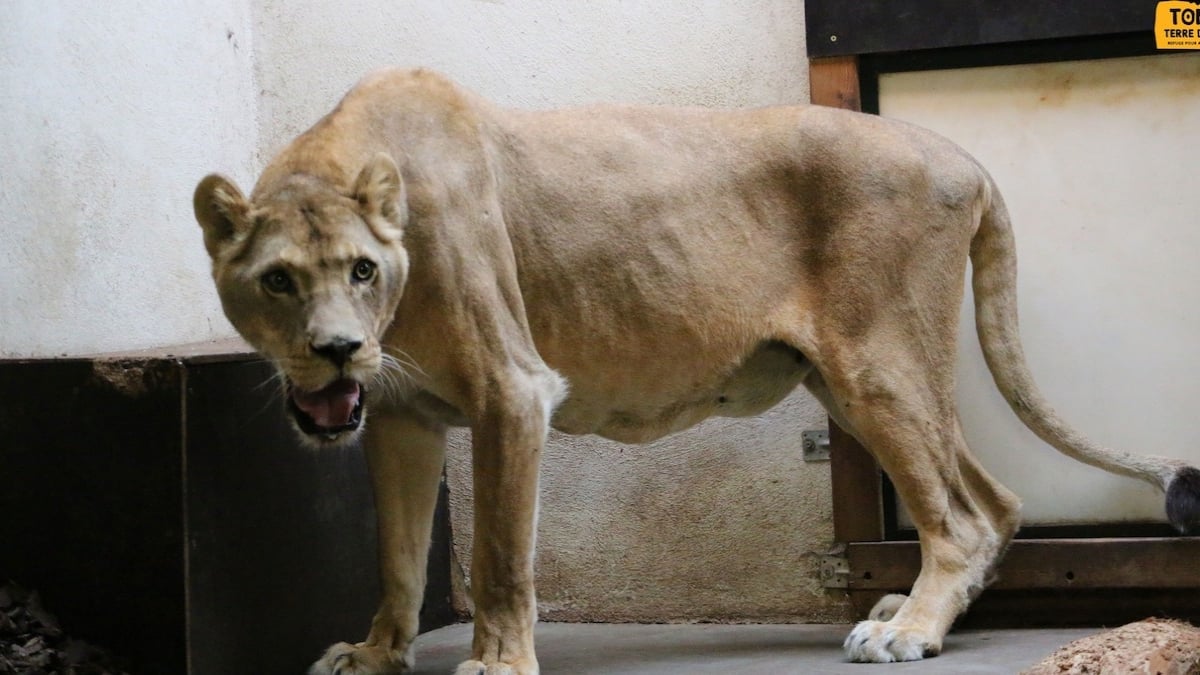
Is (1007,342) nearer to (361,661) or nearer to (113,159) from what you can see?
(361,661)

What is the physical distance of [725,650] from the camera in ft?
14.8

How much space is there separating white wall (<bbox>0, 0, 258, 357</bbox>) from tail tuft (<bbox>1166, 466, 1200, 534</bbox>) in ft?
10.7

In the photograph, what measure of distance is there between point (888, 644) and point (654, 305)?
3.92 ft

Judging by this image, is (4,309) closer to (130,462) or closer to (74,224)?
(74,224)

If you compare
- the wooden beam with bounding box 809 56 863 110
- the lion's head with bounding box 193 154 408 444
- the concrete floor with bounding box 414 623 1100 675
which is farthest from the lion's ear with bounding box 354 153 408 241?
the wooden beam with bounding box 809 56 863 110

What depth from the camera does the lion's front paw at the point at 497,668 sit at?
146 inches

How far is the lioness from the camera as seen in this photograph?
151 inches

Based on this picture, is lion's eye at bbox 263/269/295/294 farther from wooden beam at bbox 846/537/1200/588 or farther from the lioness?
wooden beam at bbox 846/537/1200/588

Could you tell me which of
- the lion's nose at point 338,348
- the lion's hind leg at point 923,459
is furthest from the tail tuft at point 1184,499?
the lion's nose at point 338,348

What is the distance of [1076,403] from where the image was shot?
4957mm

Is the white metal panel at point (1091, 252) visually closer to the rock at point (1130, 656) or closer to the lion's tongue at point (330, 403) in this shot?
the rock at point (1130, 656)

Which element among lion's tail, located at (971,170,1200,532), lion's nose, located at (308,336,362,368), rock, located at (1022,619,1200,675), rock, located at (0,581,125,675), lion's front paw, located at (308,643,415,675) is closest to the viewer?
rock, located at (1022,619,1200,675)

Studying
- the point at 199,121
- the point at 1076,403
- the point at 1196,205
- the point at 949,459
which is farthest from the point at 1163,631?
the point at 199,121

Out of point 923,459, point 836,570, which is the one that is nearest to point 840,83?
point 923,459
